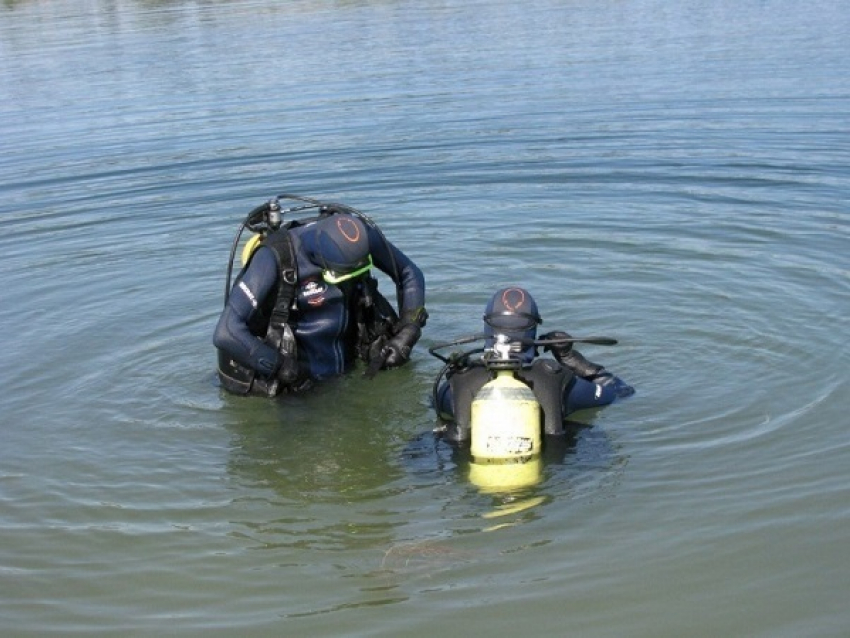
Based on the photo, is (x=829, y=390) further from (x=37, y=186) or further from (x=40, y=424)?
(x=37, y=186)

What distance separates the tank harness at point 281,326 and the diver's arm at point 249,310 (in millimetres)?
76

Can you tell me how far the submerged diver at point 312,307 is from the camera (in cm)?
726

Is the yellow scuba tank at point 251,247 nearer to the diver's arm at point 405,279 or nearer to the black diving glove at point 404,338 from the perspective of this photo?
the diver's arm at point 405,279

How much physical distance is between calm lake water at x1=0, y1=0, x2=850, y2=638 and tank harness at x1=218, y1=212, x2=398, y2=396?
162 mm

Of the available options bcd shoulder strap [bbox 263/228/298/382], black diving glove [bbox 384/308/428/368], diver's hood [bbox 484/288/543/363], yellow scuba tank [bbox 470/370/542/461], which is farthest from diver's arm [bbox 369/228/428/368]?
yellow scuba tank [bbox 470/370/542/461]

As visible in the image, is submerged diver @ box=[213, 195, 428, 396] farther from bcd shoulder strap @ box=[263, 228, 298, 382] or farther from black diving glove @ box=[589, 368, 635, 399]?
black diving glove @ box=[589, 368, 635, 399]

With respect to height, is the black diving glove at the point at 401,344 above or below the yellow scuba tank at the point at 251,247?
below

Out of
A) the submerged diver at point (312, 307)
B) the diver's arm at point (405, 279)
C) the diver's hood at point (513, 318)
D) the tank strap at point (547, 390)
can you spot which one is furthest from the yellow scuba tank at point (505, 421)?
the diver's arm at point (405, 279)

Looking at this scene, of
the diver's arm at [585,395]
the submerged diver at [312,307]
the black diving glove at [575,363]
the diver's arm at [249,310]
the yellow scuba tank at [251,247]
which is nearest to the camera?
the diver's arm at [585,395]

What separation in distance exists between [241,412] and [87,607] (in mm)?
2430

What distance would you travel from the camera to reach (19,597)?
551 cm

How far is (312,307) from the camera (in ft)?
25.3

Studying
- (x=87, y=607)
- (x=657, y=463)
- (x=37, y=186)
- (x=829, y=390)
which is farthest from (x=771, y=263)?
(x=37, y=186)

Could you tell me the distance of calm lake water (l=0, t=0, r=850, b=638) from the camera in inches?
211
